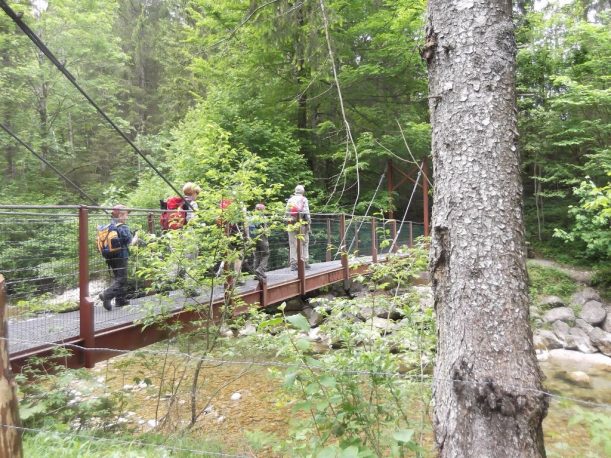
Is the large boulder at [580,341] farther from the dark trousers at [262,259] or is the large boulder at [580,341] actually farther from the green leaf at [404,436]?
the green leaf at [404,436]

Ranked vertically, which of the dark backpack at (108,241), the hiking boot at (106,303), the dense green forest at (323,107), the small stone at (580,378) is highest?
the dense green forest at (323,107)

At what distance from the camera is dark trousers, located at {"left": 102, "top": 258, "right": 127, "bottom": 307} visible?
433 centimetres

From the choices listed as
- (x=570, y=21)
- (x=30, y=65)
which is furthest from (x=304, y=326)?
(x=30, y=65)

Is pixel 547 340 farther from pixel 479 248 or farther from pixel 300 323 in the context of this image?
pixel 300 323

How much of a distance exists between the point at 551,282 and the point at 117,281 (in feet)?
39.1

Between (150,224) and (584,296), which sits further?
(584,296)

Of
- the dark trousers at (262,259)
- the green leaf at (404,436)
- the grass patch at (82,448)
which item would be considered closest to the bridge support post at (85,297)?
the grass patch at (82,448)

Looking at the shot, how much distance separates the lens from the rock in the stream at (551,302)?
11.0 metres

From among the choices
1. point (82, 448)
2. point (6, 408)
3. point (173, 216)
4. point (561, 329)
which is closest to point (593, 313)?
point (561, 329)

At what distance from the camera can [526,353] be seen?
1.65 m

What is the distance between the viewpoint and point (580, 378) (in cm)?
725

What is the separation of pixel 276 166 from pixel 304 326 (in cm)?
996

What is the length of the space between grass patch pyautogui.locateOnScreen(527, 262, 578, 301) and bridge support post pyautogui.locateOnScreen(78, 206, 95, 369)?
1105 cm

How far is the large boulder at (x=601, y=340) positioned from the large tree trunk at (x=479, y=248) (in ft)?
32.2
